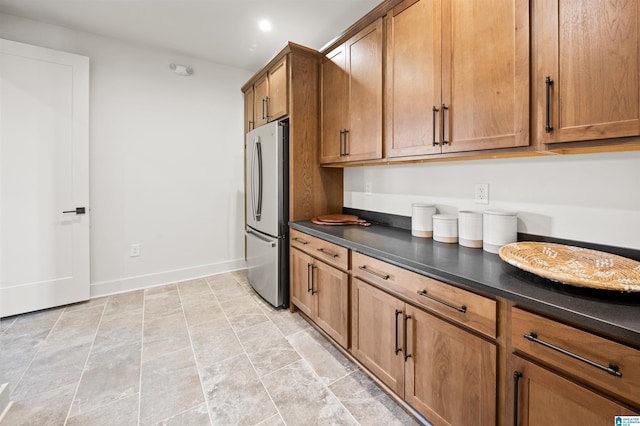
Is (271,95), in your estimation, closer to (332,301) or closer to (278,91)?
(278,91)

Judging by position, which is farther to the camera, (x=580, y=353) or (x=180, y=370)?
(x=180, y=370)

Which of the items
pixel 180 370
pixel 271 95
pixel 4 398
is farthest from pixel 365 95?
pixel 4 398

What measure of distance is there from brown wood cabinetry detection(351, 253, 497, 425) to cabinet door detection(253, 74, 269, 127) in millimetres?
2106

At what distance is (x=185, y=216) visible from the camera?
3420 mm

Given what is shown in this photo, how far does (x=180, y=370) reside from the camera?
1.80 meters

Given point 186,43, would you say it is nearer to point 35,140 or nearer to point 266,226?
point 35,140

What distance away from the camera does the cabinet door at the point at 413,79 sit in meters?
1.54

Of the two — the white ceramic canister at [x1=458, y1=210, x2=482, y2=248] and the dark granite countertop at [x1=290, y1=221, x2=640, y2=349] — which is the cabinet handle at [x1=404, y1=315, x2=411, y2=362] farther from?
the white ceramic canister at [x1=458, y1=210, x2=482, y2=248]

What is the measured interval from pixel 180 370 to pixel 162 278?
180 centimetres

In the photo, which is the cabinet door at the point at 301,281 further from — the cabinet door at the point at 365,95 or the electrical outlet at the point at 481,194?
the electrical outlet at the point at 481,194

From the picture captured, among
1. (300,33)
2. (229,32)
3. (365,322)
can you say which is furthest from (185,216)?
(365,322)

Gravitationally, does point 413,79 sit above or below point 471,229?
above

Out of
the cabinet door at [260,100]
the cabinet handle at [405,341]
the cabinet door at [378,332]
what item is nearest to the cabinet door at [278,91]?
the cabinet door at [260,100]

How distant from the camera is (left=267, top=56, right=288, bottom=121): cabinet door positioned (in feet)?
8.36
